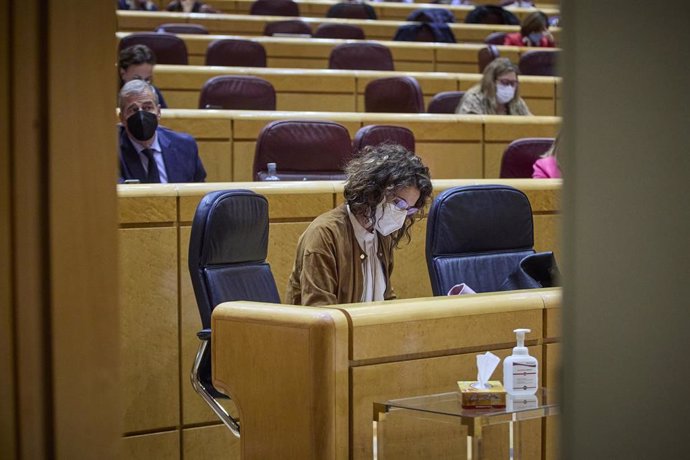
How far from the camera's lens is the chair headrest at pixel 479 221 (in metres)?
3.46

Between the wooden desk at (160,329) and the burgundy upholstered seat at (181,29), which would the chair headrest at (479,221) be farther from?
the burgundy upholstered seat at (181,29)

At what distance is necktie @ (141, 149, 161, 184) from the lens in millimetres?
4223

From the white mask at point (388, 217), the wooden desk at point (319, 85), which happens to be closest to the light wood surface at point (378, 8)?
the wooden desk at point (319, 85)

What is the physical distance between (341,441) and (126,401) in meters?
1.29

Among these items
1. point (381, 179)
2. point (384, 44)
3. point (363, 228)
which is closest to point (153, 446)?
point (363, 228)

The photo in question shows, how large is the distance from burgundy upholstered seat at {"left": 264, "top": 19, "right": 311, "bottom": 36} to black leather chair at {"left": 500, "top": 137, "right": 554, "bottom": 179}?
422 centimetres

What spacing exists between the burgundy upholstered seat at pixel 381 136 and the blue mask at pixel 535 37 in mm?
3787

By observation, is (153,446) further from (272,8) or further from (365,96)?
(272,8)

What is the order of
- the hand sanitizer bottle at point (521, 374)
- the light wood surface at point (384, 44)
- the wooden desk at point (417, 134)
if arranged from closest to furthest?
1. the hand sanitizer bottle at point (521, 374)
2. the wooden desk at point (417, 134)
3. the light wood surface at point (384, 44)

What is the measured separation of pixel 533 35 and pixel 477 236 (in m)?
5.41

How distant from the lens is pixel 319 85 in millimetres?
7082
